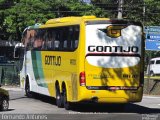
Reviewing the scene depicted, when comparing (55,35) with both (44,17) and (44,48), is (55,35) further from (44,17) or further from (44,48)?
(44,17)

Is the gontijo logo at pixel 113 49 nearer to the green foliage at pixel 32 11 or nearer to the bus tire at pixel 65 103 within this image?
the bus tire at pixel 65 103

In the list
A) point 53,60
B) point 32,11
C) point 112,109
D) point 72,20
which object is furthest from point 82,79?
point 32,11

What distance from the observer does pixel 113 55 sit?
20.5m

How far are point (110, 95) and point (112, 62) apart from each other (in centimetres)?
123

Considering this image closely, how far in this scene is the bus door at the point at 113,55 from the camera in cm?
2031

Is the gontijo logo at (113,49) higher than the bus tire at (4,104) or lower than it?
higher

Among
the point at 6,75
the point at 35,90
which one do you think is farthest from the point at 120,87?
the point at 6,75

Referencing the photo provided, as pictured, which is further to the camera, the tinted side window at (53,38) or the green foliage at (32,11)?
the green foliage at (32,11)

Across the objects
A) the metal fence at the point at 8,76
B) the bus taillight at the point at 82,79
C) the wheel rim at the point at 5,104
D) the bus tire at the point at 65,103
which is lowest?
the metal fence at the point at 8,76

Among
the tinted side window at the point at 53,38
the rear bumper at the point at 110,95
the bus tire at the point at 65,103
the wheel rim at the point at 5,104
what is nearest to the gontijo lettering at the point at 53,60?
the tinted side window at the point at 53,38

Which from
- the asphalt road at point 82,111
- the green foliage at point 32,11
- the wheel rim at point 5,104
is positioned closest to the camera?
the asphalt road at point 82,111

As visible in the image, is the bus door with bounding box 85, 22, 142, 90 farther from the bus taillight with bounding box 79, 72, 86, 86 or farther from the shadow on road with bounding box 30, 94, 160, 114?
the shadow on road with bounding box 30, 94, 160, 114

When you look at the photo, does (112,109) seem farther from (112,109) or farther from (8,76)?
(8,76)

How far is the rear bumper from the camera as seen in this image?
66.5 feet
